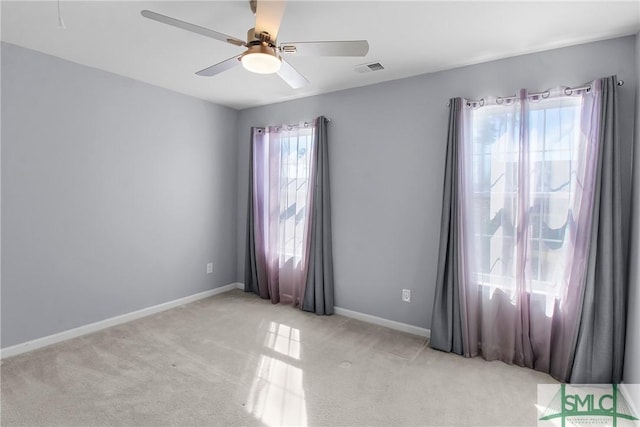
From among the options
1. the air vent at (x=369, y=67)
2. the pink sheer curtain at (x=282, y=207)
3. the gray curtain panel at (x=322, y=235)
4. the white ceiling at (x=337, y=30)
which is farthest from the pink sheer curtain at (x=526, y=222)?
the pink sheer curtain at (x=282, y=207)

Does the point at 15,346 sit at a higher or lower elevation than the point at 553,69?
lower

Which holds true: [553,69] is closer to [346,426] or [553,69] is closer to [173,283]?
[346,426]

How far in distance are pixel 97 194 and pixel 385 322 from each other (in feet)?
9.79

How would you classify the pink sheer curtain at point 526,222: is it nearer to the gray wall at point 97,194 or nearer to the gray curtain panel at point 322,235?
the gray curtain panel at point 322,235

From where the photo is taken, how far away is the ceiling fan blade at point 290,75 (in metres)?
2.06

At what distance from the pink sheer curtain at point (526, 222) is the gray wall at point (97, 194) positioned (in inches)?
115

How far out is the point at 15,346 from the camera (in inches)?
104

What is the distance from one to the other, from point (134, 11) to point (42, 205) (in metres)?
1.77

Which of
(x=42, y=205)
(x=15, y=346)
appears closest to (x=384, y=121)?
(x=42, y=205)

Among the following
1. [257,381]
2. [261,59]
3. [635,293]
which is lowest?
[257,381]

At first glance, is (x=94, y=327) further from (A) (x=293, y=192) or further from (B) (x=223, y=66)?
(B) (x=223, y=66)

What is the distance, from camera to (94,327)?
10.2 ft

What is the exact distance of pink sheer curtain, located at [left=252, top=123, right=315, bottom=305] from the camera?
12.5ft

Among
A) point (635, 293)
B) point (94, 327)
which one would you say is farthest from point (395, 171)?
point (94, 327)
